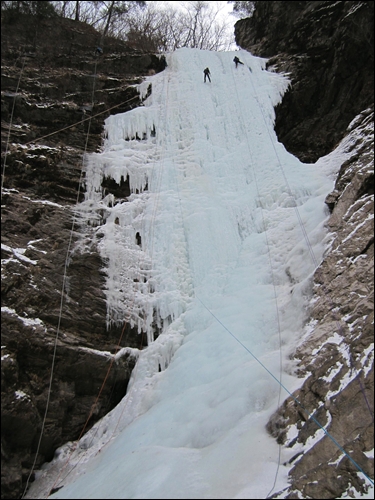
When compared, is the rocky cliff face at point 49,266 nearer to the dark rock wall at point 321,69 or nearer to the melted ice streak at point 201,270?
the melted ice streak at point 201,270

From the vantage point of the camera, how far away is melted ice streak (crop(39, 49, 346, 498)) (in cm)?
596

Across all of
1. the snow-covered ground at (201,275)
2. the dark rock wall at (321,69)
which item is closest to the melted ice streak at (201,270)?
the snow-covered ground at (201,275)

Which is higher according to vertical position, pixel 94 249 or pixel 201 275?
pixel 94 249

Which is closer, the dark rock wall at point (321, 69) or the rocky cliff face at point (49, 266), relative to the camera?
the rocky cliff face at point (49, 266)

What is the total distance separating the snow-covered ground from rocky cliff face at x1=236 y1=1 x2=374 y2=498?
312 mm

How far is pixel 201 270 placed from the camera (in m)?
9.14

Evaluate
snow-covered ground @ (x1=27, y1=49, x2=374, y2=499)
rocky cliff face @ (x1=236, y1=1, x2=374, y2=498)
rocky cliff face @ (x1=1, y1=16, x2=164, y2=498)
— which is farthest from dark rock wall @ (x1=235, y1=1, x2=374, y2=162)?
rocky cliff face @ (x1=1, y1=16, x2=164, y2=498)

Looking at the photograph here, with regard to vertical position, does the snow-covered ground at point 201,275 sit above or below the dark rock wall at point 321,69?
below

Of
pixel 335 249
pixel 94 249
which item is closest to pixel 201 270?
pixel 94 249

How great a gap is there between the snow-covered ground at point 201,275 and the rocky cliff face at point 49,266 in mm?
341

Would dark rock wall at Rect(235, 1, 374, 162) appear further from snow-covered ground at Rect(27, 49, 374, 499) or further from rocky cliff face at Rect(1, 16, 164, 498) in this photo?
rocky cliff face at Rect(1, 16, 164, 498)

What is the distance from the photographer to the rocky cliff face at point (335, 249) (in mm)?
5352

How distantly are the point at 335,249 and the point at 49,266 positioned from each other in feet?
17.3

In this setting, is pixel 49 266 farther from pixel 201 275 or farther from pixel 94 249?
pixel 201 275
